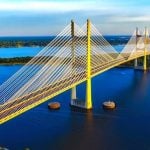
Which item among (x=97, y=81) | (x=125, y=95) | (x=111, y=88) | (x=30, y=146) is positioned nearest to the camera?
(x=30, y=146)

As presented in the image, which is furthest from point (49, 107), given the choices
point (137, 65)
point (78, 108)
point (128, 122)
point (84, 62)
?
point (137, 65)

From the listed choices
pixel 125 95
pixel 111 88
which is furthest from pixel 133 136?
pixel 111 88

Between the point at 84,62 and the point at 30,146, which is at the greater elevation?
the point at 84,62

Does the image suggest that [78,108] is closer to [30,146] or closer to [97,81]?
[30,146]

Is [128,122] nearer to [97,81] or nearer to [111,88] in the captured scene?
[111,88]

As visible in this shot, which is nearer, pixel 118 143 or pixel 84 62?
pixel 118 143

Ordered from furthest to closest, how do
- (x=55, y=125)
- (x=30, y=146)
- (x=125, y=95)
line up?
1. (x=125, y=95)
2. (x=55, y=125)
3. (x=30, y=146)
